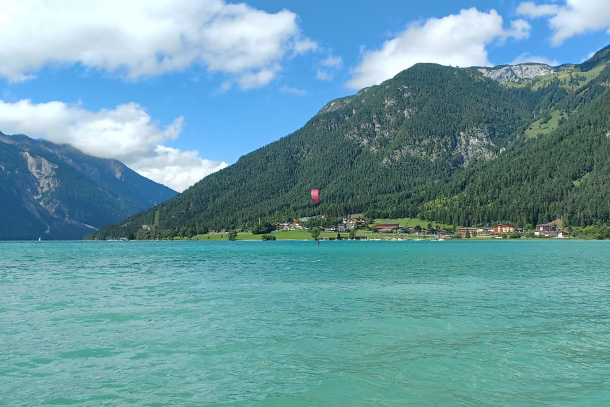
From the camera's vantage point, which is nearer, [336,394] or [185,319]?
[336,394]

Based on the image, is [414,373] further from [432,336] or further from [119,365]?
[119,365]

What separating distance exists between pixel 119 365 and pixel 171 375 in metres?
2.84

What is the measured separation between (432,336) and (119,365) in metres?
15.3

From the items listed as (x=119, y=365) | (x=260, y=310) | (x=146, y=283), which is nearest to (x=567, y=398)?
(x=119, y=365)

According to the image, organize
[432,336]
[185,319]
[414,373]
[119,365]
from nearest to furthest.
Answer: [414,373] → [119,365] → [432,336] → [185,319]

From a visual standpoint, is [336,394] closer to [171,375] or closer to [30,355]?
[171,375]

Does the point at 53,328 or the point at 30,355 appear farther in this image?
the point at 53,328

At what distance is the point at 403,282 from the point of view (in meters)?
50.8

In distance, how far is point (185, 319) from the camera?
29938 millimetres

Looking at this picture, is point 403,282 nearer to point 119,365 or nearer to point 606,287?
point 606,287

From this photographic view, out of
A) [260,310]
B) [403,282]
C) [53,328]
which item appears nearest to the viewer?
[53,328]

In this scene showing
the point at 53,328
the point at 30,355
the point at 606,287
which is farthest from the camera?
the point at 606,287

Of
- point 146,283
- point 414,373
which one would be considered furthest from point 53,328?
point 146,283

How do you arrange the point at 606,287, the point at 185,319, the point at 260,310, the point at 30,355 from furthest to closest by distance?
the point at 606,287, the point at 260,310, the point at 185,319, the point at 30,355
